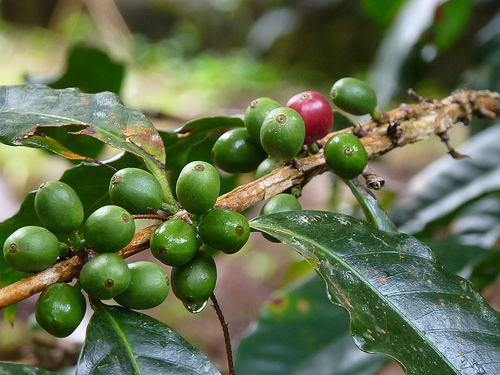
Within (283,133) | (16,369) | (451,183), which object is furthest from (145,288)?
(451,183)

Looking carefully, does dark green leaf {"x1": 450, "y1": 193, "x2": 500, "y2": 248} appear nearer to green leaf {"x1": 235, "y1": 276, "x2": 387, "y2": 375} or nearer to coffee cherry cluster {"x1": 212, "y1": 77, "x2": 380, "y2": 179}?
green leaf {"x1": 235, "y1": 276, "x2": 387, "y2": 375}

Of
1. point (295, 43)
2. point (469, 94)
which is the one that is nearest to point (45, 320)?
point (469, 94)

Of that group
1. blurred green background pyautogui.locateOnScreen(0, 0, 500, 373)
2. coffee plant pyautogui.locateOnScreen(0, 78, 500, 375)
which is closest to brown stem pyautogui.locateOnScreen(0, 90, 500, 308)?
coffee plant pyautogui.locateOnScreen(0, 78, 500, 375)

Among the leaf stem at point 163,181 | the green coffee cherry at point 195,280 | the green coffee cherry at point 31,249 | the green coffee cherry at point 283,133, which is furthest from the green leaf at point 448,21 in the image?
the green coffee cherry at point 31,249

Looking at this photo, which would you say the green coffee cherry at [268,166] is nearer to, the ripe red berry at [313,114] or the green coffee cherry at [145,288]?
the ripe red berry at [313,114]

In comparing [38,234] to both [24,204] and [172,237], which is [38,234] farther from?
[24,204]
